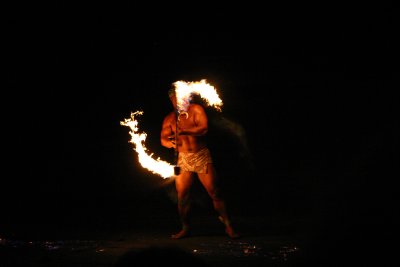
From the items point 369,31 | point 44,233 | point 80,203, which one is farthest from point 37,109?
point 369,31

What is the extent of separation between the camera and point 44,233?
29.0 feet

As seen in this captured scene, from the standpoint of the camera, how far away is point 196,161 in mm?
7988

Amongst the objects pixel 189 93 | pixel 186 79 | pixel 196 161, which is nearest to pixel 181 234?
pixel 196 161

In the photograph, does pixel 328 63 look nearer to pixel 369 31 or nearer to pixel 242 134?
pixel 369 31

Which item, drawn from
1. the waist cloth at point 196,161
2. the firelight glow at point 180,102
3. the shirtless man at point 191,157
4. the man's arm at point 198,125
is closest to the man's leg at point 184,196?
the shirtless man at point 191,157

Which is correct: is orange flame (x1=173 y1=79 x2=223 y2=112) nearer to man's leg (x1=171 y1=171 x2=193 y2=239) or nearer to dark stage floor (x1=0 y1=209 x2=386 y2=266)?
man's leg (x1=171 y1=171 x2=193 y2=239)

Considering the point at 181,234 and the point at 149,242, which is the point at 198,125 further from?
the point at 149,242

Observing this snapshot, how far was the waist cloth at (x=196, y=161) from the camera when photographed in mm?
7971

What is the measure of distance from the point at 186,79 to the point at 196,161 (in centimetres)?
436

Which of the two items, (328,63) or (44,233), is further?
(328,63)

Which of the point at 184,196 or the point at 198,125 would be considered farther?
the point at 184,196

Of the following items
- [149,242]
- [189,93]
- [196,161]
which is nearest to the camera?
[149,242]

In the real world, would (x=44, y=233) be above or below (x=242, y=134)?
below

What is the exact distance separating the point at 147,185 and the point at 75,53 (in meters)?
3.50
